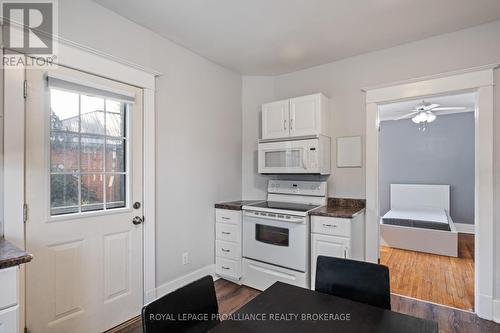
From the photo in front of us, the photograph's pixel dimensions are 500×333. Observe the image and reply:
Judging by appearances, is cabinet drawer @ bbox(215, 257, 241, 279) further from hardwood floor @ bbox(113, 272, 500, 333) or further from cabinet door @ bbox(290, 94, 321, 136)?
cabinet door @ bbox(290, 94, 321, 136)

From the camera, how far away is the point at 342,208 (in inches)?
114

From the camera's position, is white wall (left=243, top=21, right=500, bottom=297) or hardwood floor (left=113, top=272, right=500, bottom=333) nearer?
hardwood floor (left=113, top=272, right=500, bottom=333)

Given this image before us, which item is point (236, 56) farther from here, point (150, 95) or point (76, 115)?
point (76, 115)

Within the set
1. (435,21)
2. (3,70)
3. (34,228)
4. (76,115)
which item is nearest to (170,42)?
(76,115)

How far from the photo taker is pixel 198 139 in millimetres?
2965

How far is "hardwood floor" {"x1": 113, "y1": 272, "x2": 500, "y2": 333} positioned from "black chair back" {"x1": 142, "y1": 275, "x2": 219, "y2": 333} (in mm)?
1282

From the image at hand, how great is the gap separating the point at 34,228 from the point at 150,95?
1380 mm

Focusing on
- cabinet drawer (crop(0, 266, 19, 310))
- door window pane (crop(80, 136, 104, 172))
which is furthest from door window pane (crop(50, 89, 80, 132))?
cabinet drawer (crop(0, 266, 19, 310))

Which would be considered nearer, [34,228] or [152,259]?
[34,228]

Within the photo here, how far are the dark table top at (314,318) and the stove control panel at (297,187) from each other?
1947 millimetres

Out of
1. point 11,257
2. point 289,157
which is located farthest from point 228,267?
point 11,257

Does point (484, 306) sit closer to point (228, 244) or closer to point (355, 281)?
point (355, 281)

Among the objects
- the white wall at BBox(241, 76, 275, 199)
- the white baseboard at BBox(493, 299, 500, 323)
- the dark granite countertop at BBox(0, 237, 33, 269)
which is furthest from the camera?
the white wall at BBox(241, 76, 275, 199)

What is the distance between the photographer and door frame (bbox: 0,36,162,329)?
1.61 meters
